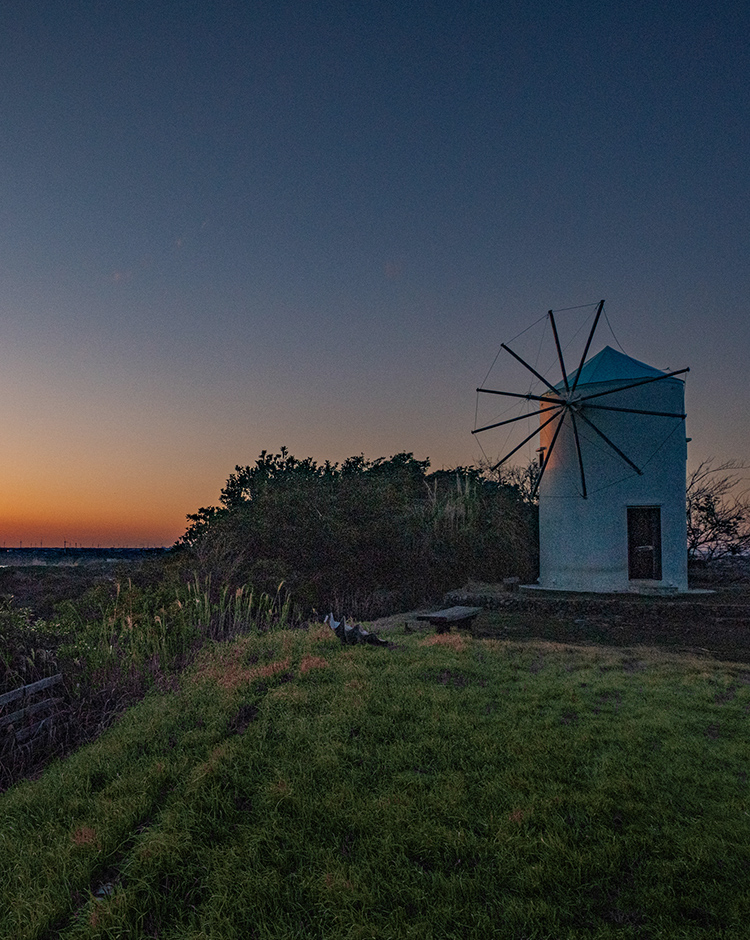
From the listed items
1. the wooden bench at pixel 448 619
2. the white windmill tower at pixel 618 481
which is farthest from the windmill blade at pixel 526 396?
the wooden bench at pixel 448 619

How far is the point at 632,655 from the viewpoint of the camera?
312 inches

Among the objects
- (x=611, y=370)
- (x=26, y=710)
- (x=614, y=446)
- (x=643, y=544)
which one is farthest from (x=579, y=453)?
(x=26, y=710)

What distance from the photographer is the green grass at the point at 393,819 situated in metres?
2.96

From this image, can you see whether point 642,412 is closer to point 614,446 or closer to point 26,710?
point 614,446

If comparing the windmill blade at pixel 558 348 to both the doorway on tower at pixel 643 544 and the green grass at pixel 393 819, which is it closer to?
the doorway on tower at pixel 643 544

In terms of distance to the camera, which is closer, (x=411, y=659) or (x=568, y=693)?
(x=568, y=693)

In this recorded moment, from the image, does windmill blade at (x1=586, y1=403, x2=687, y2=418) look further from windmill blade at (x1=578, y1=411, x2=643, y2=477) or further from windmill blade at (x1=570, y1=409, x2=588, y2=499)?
windmill blade at (x1=570, y1=409, x2=588, y2=499)

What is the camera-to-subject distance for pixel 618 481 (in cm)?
1398

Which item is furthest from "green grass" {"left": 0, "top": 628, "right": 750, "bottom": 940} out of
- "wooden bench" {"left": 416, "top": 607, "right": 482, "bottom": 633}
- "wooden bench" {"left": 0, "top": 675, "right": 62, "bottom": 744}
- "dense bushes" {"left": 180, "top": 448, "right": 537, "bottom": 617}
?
"dense bushes" {"left": 180, "top": 448, "right": 537, "bottom": 617}

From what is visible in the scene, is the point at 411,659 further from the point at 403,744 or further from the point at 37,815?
the point at 37,815

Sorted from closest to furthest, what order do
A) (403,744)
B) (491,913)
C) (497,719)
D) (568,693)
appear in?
(491,913), (403,744), (497,719), (568,693)

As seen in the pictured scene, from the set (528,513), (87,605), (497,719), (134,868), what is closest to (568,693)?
(497,719)

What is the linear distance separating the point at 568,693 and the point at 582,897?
290cm

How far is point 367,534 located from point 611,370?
25.0 feet
